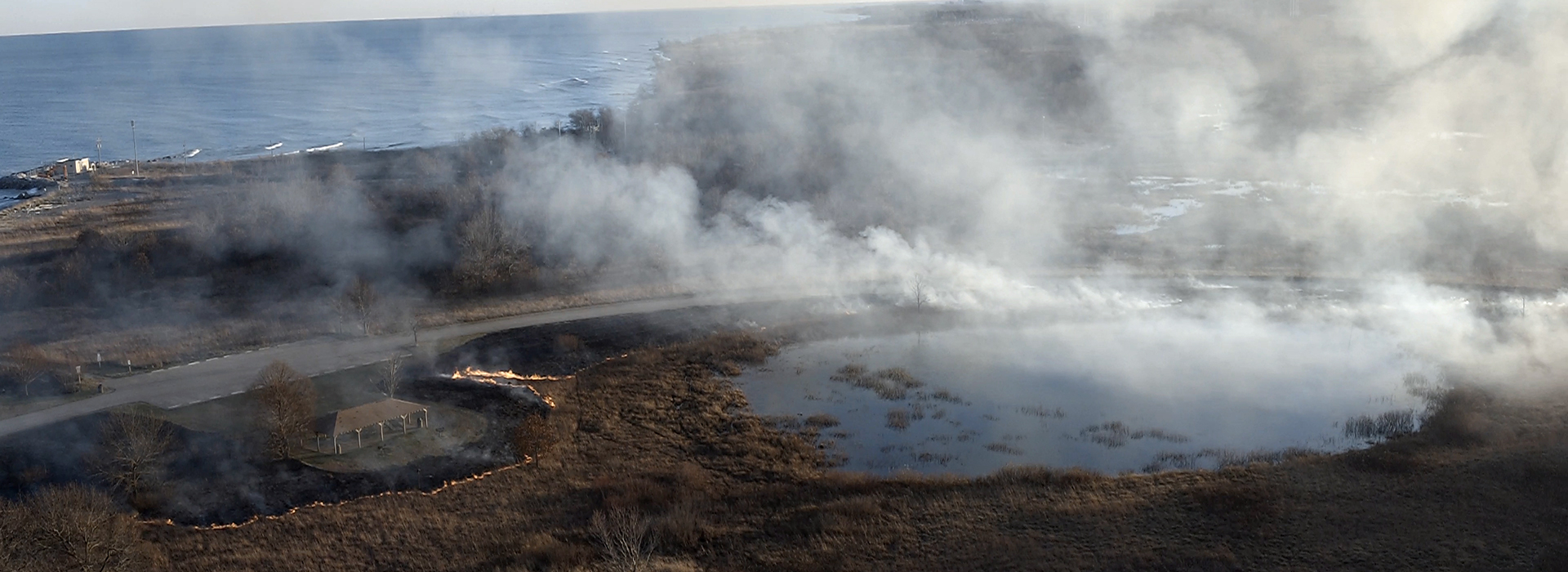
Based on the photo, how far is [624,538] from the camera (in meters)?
14.9

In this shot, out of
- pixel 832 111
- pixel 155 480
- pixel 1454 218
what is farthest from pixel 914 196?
pixel 155 480

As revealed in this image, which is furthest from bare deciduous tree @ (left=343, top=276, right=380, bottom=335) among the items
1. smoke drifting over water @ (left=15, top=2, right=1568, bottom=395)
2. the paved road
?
smoke drifting over water @ (left=15, top=2, right=1568, bottom=395)

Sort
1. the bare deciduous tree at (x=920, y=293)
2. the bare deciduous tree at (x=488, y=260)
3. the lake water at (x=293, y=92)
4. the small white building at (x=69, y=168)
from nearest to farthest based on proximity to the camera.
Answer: the bare deciduous tree at (x=920, y=293)
the bare deciduous tree at (x=488, y=260)
the small white building at (x=69, y=168)
the lake water at (x=293, y=92)

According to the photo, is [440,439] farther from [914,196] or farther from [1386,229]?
[1386,229]

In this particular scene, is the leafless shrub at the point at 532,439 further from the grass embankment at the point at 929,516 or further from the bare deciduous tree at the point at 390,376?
the bare deciduous tree at the point at 390,376

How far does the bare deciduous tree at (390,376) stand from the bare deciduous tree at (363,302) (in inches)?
110

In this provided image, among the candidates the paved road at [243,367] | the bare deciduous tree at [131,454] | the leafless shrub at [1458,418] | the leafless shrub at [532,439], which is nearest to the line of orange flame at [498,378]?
the paved road at [243,367]

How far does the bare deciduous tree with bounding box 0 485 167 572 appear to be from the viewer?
1391 cm

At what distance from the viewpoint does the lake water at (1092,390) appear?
19.7 meters

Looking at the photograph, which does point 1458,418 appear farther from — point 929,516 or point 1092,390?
point 929,516

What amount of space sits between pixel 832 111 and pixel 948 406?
33.5 meters

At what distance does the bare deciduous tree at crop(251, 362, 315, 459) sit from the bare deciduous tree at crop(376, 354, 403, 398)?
1468 mm

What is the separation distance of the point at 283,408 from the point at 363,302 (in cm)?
748

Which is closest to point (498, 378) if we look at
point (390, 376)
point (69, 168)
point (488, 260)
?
point (390, 376)
